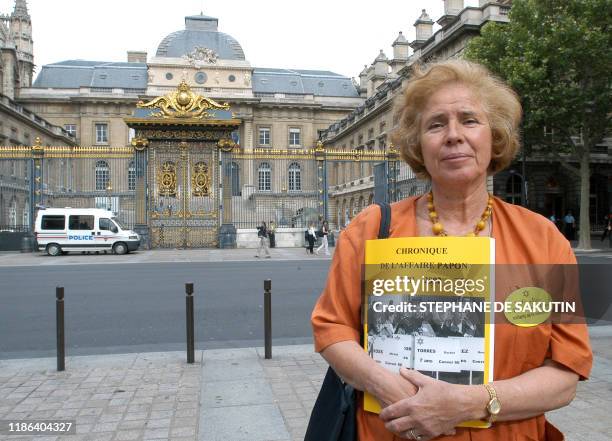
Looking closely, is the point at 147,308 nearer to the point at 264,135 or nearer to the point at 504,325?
the point at 504,325

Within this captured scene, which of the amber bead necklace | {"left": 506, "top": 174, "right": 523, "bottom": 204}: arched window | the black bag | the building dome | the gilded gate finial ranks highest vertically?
the building dome

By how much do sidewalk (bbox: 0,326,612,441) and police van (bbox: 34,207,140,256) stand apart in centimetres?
1638

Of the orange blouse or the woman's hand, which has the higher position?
the orange blouse

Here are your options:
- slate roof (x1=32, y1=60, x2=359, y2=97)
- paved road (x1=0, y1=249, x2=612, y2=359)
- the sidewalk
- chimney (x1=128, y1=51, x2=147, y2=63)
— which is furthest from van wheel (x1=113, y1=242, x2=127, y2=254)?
chimney (x1=128, y1=51, x2=147, y2=63)

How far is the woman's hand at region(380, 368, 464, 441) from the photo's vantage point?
1434 millimetres

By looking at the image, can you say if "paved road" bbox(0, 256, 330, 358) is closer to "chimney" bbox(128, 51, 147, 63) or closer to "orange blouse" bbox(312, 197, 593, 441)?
"orange blouse" bbox(312, 197, 593, 441)

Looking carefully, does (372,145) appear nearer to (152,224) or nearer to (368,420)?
(152,224)

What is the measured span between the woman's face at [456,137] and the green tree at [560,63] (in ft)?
66.3

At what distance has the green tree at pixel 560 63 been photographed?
2067 cm

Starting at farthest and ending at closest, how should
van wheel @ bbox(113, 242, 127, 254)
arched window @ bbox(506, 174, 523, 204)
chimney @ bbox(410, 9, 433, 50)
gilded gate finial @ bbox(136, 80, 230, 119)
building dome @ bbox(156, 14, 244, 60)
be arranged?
1. building dome @ bbox(156, 14, 244, 60)
2. chimney @ bbox(410, 9, 433, 50)
3. arched window @ bbox(506, 174, 523, 204)
4. gilded gate finial @ bbox(136, 80, 230, 119)
5. van wheel @ bbox(113, 242, 127, 254)

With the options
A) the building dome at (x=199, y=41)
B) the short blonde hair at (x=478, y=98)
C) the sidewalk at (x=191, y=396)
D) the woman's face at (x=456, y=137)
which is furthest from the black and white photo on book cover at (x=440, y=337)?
the building dome at (x=199, y=41)

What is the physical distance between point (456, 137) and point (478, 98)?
164 millimetres

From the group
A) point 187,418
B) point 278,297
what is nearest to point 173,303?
point 278,297

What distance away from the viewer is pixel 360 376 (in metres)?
1.55
